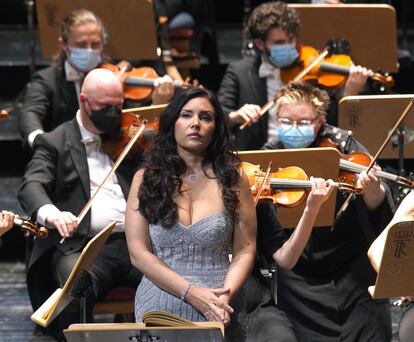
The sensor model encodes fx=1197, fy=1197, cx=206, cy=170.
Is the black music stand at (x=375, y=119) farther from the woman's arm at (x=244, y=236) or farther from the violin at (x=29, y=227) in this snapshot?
the violin at (x=29, y=227)

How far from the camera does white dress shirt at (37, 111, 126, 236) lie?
4.86 meters

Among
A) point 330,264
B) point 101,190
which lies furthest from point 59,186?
point 330,264

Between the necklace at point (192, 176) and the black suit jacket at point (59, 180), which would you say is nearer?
the necklace at point (192, 176)

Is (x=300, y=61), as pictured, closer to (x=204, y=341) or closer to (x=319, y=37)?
(x=319, y=37)

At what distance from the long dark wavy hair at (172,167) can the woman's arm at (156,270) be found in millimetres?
34

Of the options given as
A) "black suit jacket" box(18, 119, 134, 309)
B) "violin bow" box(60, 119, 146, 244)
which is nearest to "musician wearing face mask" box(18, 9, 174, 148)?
"black suit jacket" box(18, 119, 134, 309)

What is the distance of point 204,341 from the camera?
Answer: 359cm

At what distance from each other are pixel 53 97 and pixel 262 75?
1007mm

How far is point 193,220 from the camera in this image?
4.09 meters

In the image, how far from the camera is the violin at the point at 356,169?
4469 mm

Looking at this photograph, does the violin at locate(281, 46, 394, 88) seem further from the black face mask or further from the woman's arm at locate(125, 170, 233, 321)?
the woman's arm at locate(125, 170, 233, 321)

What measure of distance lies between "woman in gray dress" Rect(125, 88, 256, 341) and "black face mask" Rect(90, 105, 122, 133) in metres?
0.64

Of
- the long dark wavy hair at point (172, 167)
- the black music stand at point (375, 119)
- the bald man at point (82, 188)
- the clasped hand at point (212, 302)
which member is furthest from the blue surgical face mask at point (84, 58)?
the clasped hand at point (212, 302)

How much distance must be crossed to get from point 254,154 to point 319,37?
1.52 meters
